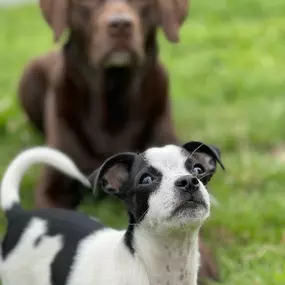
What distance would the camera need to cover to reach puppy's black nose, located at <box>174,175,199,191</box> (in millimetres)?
3203

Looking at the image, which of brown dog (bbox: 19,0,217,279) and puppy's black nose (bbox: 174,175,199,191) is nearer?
puppy's black nose (bbox: 174,175,199,191)

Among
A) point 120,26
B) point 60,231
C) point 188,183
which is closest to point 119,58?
point 120,26

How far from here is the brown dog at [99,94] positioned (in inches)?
197

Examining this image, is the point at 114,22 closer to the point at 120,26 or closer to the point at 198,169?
the point at 120,26

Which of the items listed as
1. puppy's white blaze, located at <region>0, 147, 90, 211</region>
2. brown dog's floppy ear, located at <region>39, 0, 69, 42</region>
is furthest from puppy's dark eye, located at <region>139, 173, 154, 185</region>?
brown dog's floppy ear, located at <region>39, 0, 69, 42</region>

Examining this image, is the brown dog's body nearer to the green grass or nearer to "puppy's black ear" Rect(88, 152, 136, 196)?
the green grass

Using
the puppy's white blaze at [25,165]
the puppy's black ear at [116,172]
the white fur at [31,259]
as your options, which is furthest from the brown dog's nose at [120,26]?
the puppy's black ear at [116,172]

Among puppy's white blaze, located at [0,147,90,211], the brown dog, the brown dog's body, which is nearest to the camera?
puppy's white blaze, located at [0,147,90,211]

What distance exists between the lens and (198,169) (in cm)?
348

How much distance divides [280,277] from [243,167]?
1852 millimetres

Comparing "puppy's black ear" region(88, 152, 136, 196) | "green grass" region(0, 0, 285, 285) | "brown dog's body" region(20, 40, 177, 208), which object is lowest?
"green grass" region(0, 0, 285, 285)

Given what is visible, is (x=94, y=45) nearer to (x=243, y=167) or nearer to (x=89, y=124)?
(x=89, y=124)

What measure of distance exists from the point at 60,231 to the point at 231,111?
3.55 meters

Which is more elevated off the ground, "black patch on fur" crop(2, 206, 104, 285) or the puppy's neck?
the puppy's neck
